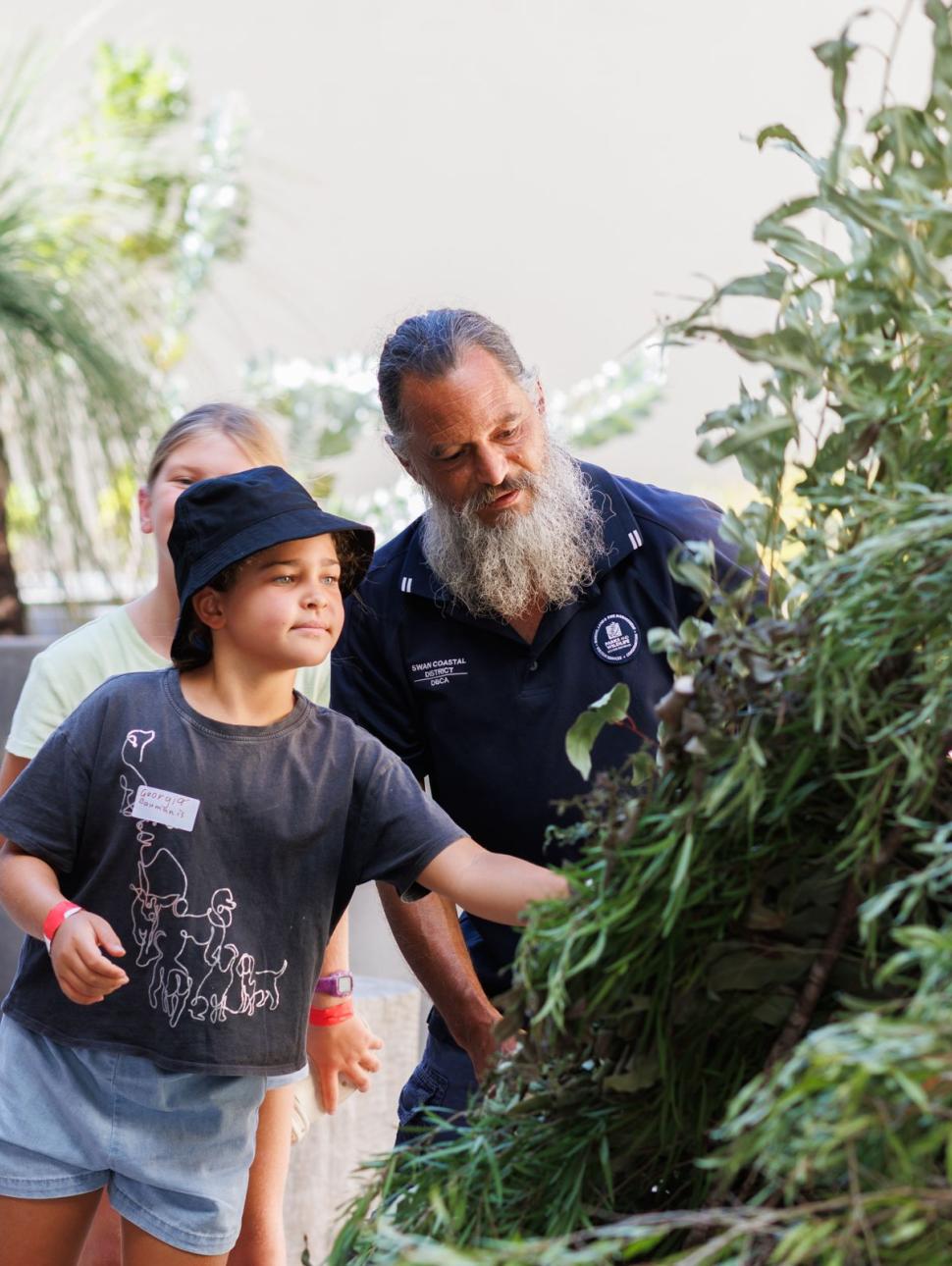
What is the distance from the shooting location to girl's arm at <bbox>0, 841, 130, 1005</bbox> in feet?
4.80

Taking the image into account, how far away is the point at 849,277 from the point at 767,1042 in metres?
0.39

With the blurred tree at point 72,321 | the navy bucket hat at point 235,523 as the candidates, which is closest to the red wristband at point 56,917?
the navy bucket hat at point 235,523

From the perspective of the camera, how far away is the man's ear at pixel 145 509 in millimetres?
2275

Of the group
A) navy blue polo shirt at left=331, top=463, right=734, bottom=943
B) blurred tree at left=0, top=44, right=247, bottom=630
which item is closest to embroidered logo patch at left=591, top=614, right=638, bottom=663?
navy blue polo shirt at left=331, top=463, right=734, bottom=943

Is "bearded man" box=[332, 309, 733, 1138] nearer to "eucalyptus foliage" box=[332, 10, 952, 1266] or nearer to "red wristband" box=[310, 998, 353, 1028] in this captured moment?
"red wristband" box=[310, 998, 353, 1028]

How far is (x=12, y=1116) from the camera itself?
5.52 ft

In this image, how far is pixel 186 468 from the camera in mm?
2180

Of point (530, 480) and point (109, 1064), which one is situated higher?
point (530, 480)

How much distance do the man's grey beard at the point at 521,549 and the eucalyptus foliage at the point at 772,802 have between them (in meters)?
1.15

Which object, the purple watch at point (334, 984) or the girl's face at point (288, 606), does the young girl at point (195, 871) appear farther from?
the purple watch at point (334, 984)

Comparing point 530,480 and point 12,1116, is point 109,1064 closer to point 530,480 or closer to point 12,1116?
point 12,1116

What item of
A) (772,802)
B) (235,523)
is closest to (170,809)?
(235,523)

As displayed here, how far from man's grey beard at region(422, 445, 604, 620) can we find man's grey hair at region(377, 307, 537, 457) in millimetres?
125

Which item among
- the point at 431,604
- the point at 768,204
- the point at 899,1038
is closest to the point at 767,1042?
the point at 899,1038
